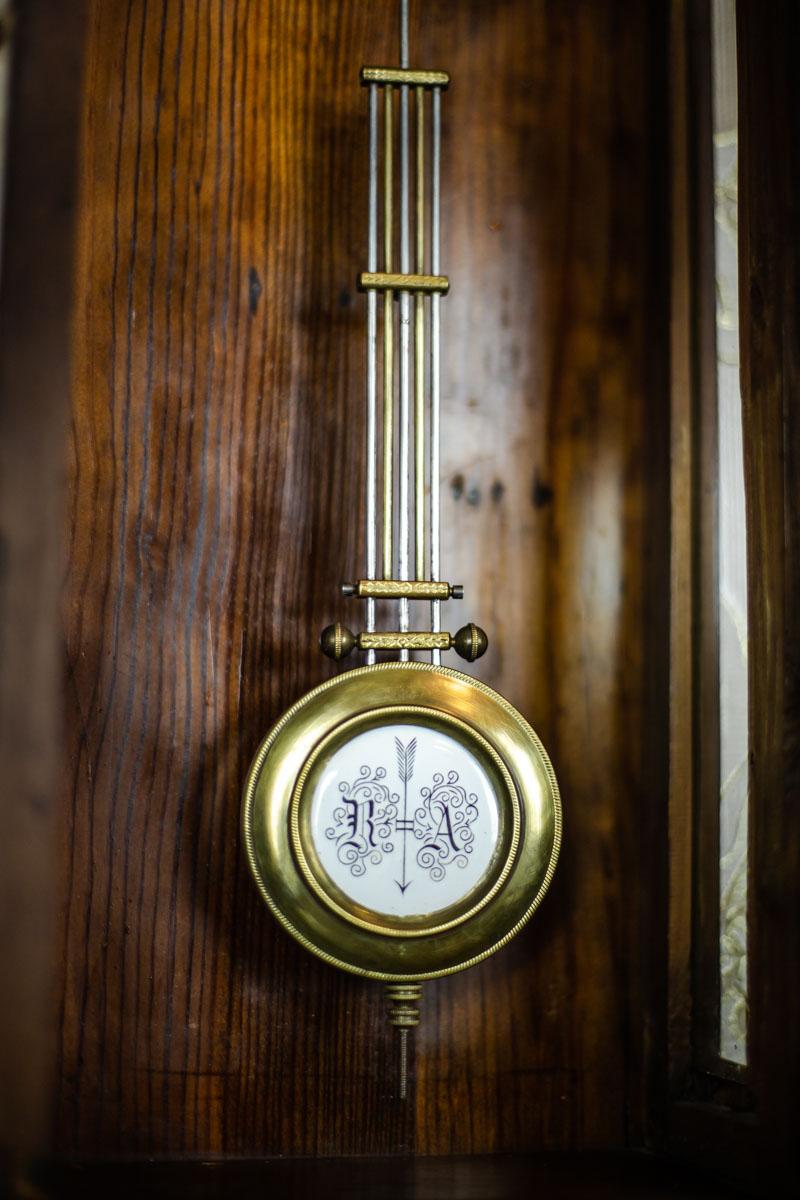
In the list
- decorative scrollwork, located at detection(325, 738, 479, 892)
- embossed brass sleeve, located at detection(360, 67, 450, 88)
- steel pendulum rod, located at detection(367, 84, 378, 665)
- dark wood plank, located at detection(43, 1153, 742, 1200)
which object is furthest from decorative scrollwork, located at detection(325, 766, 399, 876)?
embossed brass sleeve, located at detection(360, 67, 450, 88)

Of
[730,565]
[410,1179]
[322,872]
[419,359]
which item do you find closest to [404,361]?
[419,359]

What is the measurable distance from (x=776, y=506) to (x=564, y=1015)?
0.50 meters

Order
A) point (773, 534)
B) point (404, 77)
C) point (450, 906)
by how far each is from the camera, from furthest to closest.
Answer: point (404, 77)
point (450, 906)
point (773, 534)

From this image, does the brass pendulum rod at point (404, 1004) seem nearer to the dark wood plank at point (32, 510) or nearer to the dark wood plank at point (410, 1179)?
the dark wood plank at point (410, 1179)

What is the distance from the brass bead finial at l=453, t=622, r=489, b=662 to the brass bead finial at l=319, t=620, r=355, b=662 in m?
0.09

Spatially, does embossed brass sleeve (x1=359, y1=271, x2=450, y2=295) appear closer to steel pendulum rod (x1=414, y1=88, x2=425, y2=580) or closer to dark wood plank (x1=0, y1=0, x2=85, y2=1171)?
steel pendulum rod (x1=414, y1=88, x2=425, y2=580)

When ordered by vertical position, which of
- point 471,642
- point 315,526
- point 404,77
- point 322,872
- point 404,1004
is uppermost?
point 404,77

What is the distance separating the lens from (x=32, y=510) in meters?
0.64

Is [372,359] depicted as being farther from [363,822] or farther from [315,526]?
[363,822]

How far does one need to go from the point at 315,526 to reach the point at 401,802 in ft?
0.87

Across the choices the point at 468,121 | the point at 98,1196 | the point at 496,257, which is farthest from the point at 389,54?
the point at 98,1196

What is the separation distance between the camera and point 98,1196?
915 millimetres

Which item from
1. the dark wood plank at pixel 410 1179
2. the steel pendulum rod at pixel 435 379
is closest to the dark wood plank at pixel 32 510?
the dark wood plank at pixel 410 1179

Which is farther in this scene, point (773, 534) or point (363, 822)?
point (363, 822)
